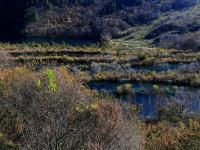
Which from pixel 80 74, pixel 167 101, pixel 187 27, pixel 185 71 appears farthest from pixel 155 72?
pixel 187 27

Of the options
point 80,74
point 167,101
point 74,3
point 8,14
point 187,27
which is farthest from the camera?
point 74,3

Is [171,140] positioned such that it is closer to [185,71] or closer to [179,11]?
[185,71]

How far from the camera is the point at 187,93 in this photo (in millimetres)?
55719

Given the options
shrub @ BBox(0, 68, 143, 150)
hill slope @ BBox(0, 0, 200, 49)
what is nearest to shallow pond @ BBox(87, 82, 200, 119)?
shrub @ BBox(0, 68, 143, 150)

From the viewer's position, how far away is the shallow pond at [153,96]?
49469 mm

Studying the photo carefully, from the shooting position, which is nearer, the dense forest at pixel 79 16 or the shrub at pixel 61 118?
the shrub at pixel 61 118

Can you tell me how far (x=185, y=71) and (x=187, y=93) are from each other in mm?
14698

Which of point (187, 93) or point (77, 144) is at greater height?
point (77, 144)

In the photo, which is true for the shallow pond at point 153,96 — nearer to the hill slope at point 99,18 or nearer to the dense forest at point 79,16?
the hill slope at point 99,18

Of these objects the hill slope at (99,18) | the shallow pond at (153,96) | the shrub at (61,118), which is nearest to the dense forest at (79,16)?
the hill slope at (99,18)

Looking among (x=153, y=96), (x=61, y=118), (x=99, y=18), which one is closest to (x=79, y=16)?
(x=99, y=18)

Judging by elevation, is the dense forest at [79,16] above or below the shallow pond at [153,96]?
above

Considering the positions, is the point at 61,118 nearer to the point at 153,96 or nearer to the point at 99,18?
the point at 153,96

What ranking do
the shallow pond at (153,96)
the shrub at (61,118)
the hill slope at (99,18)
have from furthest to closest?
the hill slope at (99,18), the shallow pond at (153,96), the shrub at (61,118)
